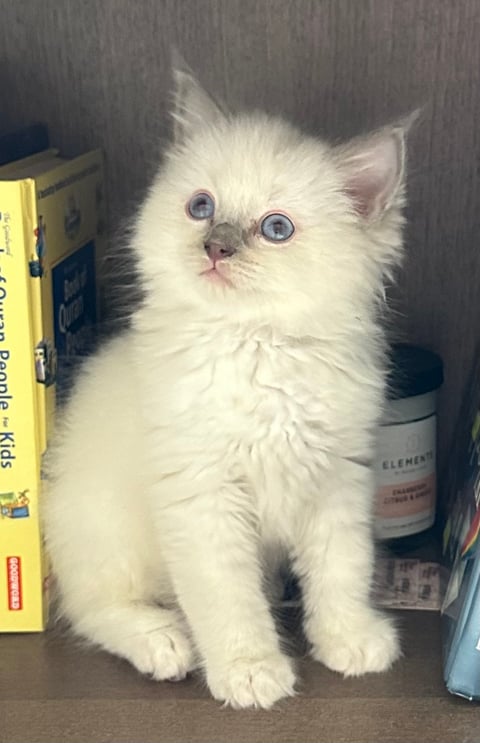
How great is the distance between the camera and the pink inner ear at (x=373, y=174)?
0.89 m

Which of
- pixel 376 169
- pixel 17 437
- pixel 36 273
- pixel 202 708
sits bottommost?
pixel 202 708

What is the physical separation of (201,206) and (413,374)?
347 mm

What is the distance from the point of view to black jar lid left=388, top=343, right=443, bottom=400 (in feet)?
3.62

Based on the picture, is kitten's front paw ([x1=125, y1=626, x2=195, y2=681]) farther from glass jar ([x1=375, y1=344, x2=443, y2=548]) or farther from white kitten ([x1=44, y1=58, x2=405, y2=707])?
glass jar ([x1=375, y1=344, x2=443, y2=548])

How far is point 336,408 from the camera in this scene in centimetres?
94

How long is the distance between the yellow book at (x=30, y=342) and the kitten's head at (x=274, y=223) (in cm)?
11

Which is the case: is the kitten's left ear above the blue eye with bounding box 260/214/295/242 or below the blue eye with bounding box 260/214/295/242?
above

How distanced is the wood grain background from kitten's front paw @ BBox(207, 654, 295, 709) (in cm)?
57

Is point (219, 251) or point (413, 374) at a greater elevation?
point (219, 251)

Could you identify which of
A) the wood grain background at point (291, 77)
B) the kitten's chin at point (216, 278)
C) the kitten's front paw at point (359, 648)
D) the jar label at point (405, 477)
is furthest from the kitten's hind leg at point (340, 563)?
the wood grain background at point (291, 77)

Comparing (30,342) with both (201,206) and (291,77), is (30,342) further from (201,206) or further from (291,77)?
(291,77)

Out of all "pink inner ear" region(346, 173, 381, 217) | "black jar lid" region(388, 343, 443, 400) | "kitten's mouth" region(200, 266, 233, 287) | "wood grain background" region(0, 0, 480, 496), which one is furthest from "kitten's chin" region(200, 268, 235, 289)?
"wood grain background" region(0, 0, 480, 496)

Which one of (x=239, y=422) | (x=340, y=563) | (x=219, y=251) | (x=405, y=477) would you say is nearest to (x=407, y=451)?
(x=405, y=477)

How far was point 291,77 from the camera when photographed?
1.19 m
